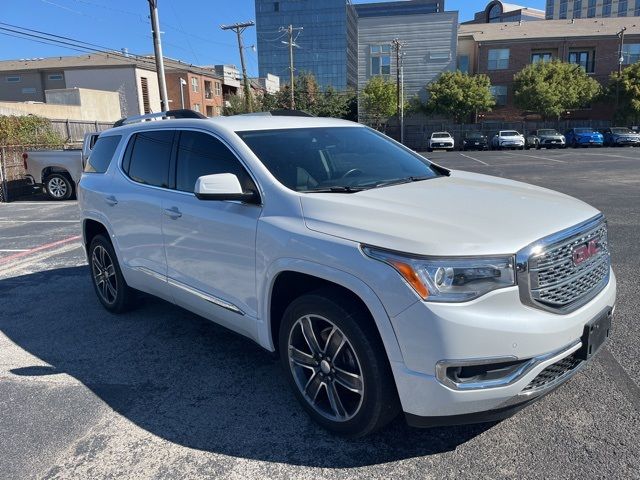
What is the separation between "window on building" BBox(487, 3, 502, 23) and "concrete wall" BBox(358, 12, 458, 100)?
81.1 m

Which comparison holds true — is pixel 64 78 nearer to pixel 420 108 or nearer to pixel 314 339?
pixel 420 108

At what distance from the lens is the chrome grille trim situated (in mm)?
2502

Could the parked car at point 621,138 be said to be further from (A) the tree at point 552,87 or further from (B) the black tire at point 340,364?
(B) the black tire at point 340,364

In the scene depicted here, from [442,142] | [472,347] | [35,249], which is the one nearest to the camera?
[472,347]

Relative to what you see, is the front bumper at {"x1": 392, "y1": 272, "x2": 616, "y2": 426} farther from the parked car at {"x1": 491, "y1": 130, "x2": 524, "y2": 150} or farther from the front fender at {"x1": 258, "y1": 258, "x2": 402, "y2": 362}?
the parked car at {"x1": 491, "y1": 130, "x2": 524, "y2": 150}

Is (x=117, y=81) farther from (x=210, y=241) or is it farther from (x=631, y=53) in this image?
(x=210, y=241)

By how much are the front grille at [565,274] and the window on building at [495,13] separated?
430 ft

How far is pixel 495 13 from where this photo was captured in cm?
12181

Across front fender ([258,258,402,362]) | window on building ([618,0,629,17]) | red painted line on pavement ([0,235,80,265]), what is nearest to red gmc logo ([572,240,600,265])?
front fender ([258,258,402,362])

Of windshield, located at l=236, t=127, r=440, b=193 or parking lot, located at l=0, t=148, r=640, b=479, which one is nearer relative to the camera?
parking lot, located at l=0, t=148, r=640, b=479

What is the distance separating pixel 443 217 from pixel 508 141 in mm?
39585

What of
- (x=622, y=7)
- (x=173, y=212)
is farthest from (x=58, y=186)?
(x=622, y=7)

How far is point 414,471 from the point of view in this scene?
2.71m

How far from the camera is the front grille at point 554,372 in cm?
255
